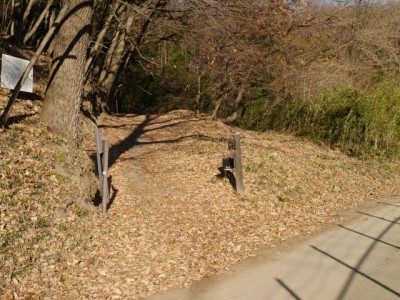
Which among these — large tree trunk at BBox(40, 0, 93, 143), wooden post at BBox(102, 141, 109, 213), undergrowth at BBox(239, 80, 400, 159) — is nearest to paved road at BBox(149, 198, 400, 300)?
wooden post at BBox(102, 141, 109, 213)

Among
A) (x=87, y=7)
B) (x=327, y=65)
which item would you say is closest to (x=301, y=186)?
(x=87, y=7)

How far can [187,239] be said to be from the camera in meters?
8.52

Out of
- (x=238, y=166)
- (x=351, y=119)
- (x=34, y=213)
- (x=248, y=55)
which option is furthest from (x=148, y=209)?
(x=351, y=119)

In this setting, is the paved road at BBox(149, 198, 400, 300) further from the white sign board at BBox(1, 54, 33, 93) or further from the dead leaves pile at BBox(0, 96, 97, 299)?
the white sign board at BBox(1, 54, 33, 93)

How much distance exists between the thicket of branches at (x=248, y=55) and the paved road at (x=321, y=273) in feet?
26.4

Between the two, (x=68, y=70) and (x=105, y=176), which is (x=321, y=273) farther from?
(x=68, y=70)

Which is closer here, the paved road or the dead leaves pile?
the dead leaves pile

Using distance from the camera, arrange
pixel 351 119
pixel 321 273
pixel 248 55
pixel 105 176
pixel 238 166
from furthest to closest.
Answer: pixel 248 55 → pixel 351 119 → pixel 238 166 → pixel 105 176 → pixel 321 273

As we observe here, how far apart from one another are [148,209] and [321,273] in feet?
13.7

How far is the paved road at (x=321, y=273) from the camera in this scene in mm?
6430

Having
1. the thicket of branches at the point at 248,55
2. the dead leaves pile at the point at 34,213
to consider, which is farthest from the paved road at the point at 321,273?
the thicket of branches at the point at 248,55

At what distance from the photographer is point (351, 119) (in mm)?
19094

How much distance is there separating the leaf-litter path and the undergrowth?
127 cm

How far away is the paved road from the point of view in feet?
21.1
